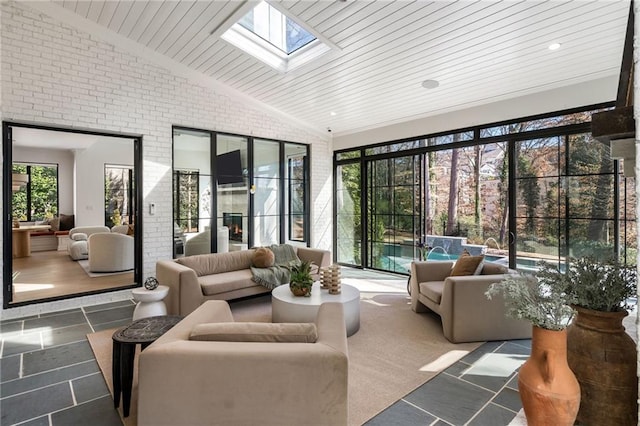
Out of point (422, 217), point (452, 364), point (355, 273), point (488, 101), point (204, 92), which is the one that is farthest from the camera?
point (355, 273)

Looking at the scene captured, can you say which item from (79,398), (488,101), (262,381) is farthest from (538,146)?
(79,398)

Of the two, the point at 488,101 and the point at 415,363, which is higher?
the point at 488,101

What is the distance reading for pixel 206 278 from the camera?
4.12 m

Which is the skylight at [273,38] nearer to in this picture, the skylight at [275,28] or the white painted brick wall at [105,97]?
the skylight at [275,28]

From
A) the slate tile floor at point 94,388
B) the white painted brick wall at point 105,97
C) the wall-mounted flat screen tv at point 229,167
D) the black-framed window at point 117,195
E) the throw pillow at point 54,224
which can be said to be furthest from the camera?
the black-framed window at point 117,195

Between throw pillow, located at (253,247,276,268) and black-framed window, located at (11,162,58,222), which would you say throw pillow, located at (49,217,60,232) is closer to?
black-framed window, located at (11,162,58,222)

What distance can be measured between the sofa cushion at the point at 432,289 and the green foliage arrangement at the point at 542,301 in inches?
76.4

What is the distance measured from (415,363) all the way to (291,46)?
13.5 ft

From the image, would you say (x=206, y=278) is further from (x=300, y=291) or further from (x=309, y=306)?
(x=309, y=306)

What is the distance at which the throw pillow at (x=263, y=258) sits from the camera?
15.2ft

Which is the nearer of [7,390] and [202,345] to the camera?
[202,345]

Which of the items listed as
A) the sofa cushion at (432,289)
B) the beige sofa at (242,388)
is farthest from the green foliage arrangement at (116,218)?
the beige sofa at (242,388)

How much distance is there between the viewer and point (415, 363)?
108 inches

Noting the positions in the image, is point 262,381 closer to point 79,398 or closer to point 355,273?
point 79,398
